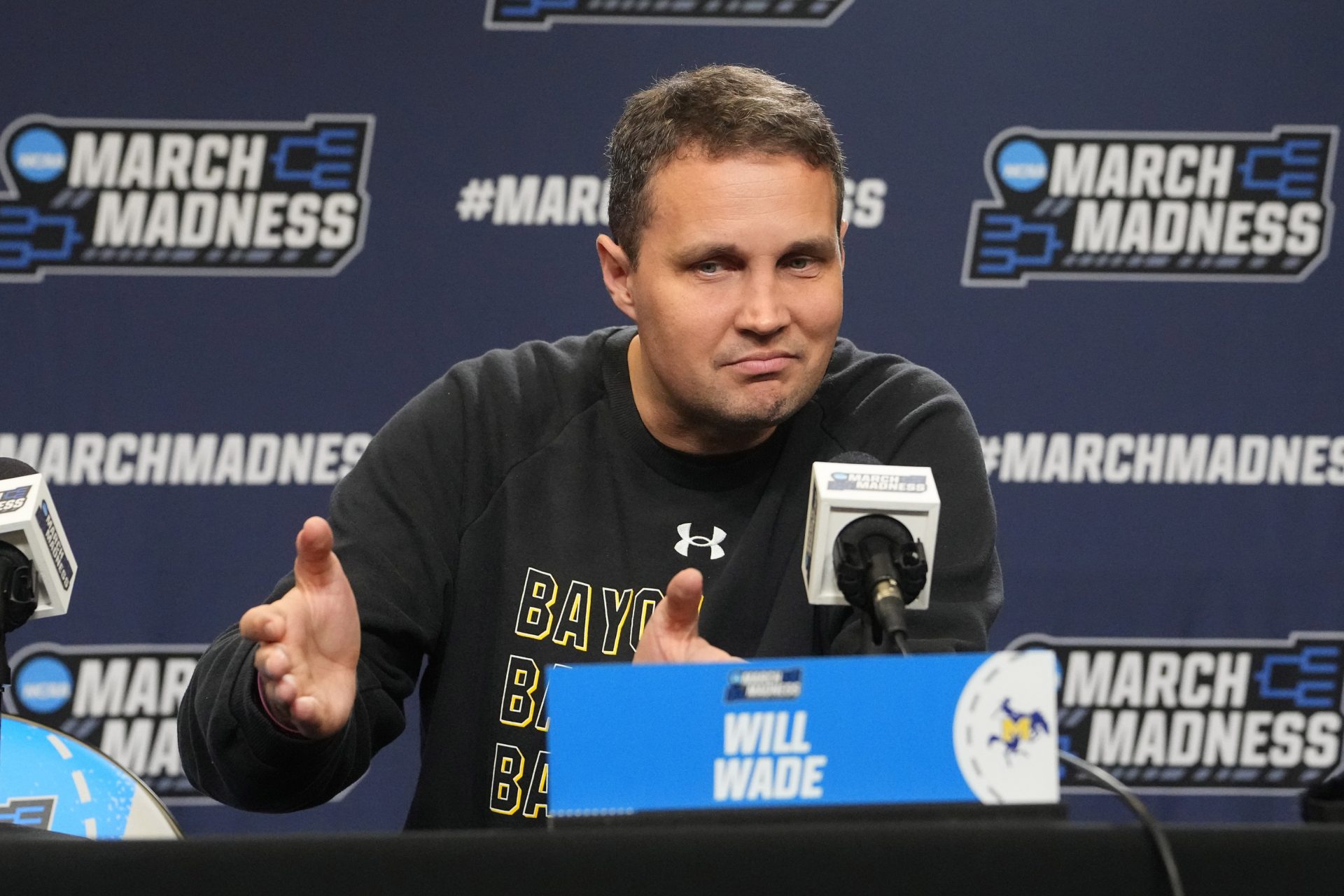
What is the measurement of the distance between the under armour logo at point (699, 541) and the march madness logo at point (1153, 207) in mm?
1549

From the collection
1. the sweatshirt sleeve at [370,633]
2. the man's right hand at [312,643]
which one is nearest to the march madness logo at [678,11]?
the sweatshirt sleeve at [370,633]

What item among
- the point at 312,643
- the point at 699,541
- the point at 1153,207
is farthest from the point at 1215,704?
the point at 312,643

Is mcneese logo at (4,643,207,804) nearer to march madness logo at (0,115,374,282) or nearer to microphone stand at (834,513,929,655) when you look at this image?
march madness logo at (0,115,374,282)

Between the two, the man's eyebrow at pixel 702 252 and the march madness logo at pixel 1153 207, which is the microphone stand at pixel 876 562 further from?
the march madness logo at pixel 1153 207

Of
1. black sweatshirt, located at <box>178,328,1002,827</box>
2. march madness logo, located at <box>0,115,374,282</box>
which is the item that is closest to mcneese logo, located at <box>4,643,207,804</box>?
march madness logo, located at <box>0,115,374,282</box>

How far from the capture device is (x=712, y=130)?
1870 millimetres

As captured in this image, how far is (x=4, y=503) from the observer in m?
1.39

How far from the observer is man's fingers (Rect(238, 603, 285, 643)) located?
142 centimetres

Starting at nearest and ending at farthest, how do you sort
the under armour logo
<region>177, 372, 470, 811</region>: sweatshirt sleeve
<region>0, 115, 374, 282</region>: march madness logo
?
<region>177, 372, 470, 811</region>: sweatshirt sleeve → the under armour logo → <region>0, 115, 374, 282</region>: march madness logo

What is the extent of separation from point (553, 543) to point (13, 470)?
706mm

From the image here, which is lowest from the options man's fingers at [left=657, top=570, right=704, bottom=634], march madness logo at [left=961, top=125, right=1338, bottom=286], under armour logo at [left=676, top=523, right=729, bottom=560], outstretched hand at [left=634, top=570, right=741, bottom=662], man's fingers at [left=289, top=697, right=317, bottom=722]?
man's fingers at [left=289, top=697, right=317, bottom=722]

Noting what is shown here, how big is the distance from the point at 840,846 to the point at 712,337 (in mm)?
973

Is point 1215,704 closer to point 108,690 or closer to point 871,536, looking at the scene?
point 871,536

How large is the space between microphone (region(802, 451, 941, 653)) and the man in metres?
0.39
